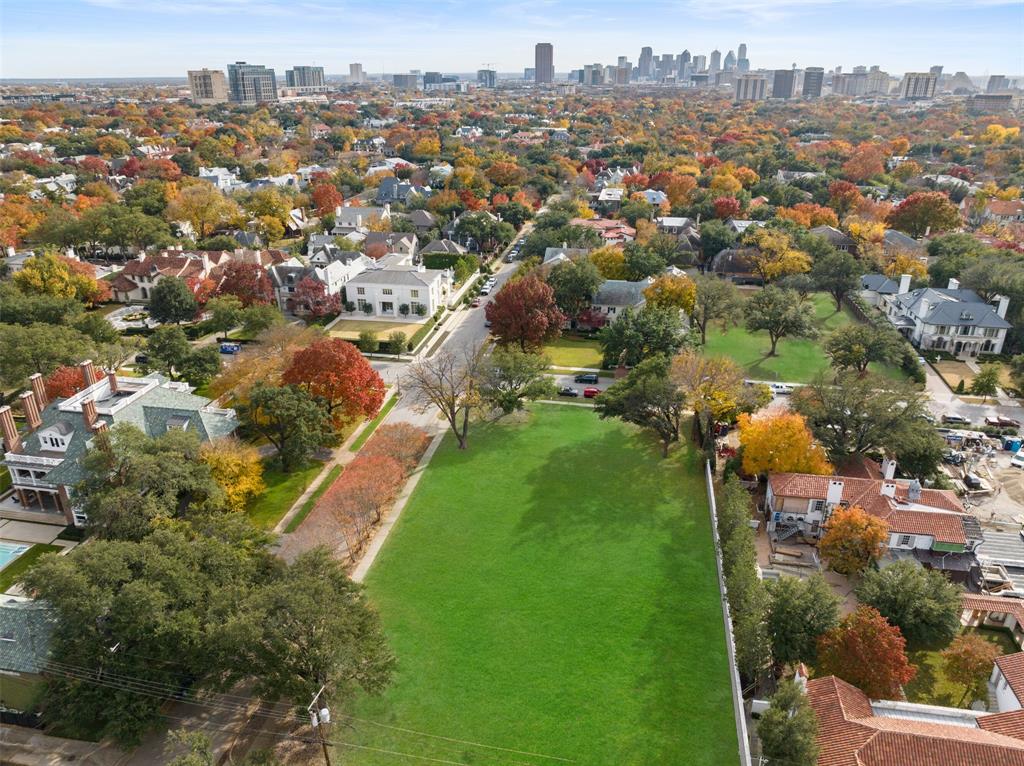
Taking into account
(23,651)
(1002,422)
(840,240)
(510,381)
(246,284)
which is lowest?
(23,651)

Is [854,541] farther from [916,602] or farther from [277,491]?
[277,491]

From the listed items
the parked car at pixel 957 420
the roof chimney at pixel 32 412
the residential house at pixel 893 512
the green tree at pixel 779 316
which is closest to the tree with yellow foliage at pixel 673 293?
the green tree at pixel 779 316

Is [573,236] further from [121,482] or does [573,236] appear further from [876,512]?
[121,482]

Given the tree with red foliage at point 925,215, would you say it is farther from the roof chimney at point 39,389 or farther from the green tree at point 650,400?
the roof chimney at point 39,389

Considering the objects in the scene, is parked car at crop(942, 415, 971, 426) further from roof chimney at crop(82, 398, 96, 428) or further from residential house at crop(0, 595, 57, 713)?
roof chimney at crop(82, 398, 96, 428)

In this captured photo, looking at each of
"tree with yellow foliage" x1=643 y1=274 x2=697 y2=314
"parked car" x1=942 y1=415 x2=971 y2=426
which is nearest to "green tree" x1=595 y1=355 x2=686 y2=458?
"tree with yellow foliage" x1=643 y1=274 x2=697 y2=314

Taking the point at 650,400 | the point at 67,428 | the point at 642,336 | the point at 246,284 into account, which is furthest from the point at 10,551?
the point at 642,336
